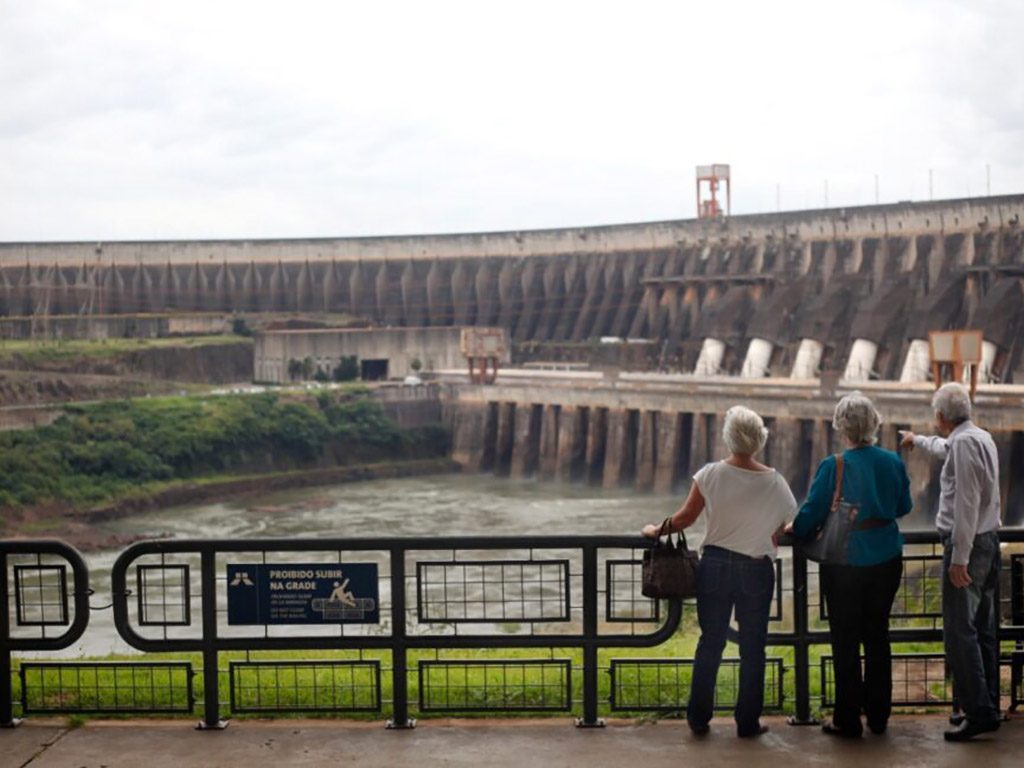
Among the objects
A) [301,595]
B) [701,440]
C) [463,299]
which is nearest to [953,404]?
[301,595]

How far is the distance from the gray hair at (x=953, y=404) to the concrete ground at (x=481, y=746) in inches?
61.0

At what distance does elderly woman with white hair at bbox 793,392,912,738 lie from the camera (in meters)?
6.91

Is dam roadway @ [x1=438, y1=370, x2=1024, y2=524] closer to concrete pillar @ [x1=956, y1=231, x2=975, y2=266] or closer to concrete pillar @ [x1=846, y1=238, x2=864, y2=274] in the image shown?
concrete pillar @ [x1=956, y1=231, x2=975, y2=266]

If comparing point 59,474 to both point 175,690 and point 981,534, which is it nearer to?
point 175,690

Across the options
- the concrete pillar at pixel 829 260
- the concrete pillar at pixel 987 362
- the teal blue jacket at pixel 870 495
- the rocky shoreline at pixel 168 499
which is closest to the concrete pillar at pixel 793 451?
the concrete pillar at pixel 987 362

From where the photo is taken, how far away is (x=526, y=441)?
1873 inches

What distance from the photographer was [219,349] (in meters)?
59.6

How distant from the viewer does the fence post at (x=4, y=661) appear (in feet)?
24.2

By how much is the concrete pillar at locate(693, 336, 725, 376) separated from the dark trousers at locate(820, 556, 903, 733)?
4677 centimetres

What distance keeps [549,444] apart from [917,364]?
11.7 m

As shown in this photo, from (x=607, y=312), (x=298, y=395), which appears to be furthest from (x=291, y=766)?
(x=607, y=312)

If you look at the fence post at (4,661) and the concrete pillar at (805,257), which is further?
the concrete pillar at (805,257)

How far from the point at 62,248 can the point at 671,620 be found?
215 feet

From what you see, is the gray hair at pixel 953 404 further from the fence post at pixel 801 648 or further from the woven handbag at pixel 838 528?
the fence post at pixel 801 648
